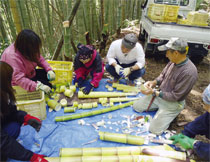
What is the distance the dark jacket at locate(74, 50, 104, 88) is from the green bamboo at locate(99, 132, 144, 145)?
52.9 inches

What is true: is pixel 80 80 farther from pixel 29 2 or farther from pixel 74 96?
pixel 29 2

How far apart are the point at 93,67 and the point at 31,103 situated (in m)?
1.58

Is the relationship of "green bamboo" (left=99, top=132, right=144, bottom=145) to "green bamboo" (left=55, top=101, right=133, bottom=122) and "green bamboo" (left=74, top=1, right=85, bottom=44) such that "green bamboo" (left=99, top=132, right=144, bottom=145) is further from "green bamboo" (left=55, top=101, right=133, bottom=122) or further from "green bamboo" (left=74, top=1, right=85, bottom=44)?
"green bamboo" (left=74, top=1, right=85, bottom=44)

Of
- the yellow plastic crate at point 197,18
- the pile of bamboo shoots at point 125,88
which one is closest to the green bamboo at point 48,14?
the pile of bamboo shoots at point 125,88

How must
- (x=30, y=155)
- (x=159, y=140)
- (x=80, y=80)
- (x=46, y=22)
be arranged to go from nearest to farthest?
1. (x=30, y=155)
2. (x=159, y=140)
3. (x=80, y=80)
4. (x=46, y=22)

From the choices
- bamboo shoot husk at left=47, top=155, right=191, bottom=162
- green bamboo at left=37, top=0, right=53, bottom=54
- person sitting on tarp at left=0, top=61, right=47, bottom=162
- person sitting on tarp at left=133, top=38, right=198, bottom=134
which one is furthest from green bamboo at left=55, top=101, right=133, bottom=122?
green bamboo at left=37, top=0, right=53, bottom=54

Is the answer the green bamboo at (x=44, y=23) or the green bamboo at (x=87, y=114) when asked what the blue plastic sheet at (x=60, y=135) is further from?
the green bamboo at (x=44, y=23)

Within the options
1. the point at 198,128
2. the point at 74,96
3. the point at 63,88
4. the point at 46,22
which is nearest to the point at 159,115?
the point at 198,128

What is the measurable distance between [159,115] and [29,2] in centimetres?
393

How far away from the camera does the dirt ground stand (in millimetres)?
2875

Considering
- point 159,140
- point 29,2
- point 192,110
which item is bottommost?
point 192,110

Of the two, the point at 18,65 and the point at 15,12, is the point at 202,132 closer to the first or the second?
the point at 18,65

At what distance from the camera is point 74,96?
10.8 feet

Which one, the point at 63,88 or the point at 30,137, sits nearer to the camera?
the point at 30,137
